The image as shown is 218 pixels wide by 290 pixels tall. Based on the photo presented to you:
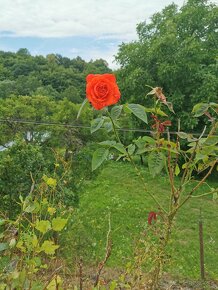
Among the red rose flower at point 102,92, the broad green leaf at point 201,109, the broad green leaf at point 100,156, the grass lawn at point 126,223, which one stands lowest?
the grass lawn at point 126,223

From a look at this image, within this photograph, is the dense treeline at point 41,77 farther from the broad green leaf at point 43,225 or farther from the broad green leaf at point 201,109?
the broad green leaf at point 43,225

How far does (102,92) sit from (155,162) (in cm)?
28

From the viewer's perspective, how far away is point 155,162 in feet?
3.48

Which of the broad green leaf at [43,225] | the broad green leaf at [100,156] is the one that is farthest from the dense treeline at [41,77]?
the broad green leaf at [43,225]

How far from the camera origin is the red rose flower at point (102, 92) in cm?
91

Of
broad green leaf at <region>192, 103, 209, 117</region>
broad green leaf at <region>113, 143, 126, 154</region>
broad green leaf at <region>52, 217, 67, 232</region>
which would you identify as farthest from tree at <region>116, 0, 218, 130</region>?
broad green leaf at <region>52, 217, 67, 232</region>

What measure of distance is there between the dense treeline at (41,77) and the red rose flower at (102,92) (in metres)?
14.7

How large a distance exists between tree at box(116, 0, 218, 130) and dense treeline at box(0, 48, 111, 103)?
296 centimetres

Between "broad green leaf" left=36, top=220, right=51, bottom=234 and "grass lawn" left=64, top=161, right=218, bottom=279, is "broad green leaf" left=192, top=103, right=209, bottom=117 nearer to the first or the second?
"broad green leaf" left=36, top=220, right=51, bottom=234

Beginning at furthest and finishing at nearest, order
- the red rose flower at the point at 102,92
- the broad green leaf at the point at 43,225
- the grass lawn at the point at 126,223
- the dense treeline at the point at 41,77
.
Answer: the dense treeline at the point at 41,77 < the grass lawn at the point at 126,223 < the red rose flower at the point at 102,92 < the broad green leaf at the point at 43,225

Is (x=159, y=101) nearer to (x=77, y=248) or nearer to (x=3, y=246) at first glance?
(x=3, y=246)

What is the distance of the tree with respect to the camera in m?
13.1

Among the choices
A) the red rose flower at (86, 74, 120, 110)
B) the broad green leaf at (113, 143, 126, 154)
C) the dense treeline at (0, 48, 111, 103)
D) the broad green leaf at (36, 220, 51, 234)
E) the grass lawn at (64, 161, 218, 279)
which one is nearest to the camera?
the broad green leaf at (36, 220, 51, 234)

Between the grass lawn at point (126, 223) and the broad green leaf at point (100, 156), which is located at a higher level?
the broad green leaf at point (100, 156)
